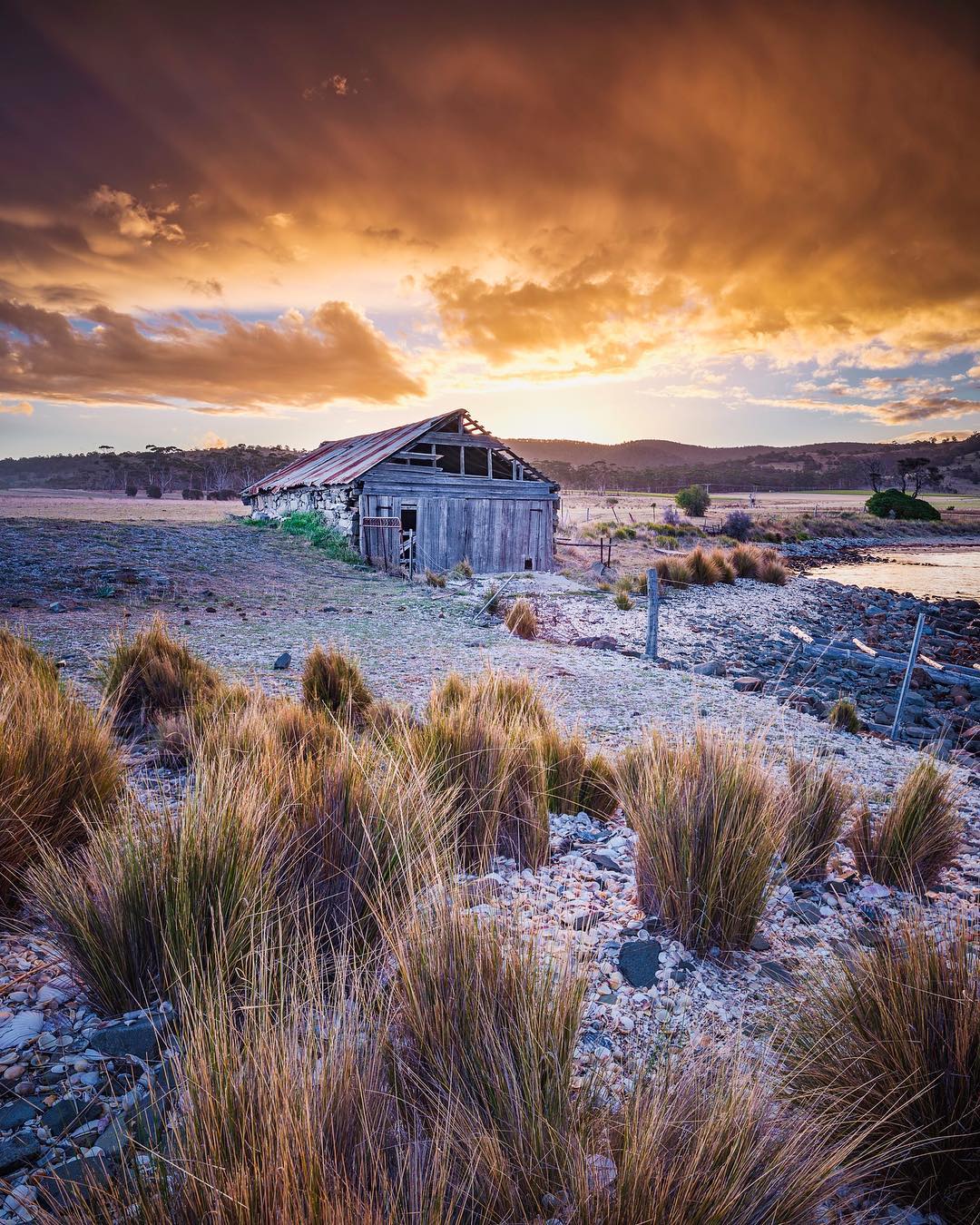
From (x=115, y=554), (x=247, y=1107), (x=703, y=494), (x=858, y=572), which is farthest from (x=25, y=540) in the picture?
(x=703, y=494)

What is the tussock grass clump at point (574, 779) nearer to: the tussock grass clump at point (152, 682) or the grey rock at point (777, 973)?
the grey rock at point (777, 973)

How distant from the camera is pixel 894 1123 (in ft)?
5.74

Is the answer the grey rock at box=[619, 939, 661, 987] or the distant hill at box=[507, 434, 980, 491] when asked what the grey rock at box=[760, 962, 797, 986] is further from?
the distant hill at box=[507, 434, 980, 491]

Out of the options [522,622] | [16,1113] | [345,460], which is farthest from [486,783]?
[345,460]

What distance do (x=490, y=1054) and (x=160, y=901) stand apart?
1.35 meters

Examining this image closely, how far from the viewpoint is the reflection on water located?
23422 mm

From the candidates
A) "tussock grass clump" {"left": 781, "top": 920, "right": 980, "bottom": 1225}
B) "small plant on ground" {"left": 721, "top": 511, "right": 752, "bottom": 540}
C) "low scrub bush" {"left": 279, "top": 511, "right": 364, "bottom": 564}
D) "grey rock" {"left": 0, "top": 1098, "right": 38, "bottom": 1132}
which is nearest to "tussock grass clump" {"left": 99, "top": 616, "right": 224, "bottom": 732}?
"grey rock" {"left": 0, "top": 1098, "right": 38, "bottom": 1132}

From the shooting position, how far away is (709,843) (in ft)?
9.72

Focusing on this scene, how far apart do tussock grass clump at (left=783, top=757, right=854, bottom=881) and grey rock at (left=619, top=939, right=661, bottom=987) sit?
48.7 inches

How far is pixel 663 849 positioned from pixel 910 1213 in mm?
1492

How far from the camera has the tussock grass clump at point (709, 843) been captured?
2.88 metres

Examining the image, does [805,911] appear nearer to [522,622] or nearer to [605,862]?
[605,862]

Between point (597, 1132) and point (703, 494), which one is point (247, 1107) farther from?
point (703, 494)

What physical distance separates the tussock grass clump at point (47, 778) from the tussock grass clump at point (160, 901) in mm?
357
